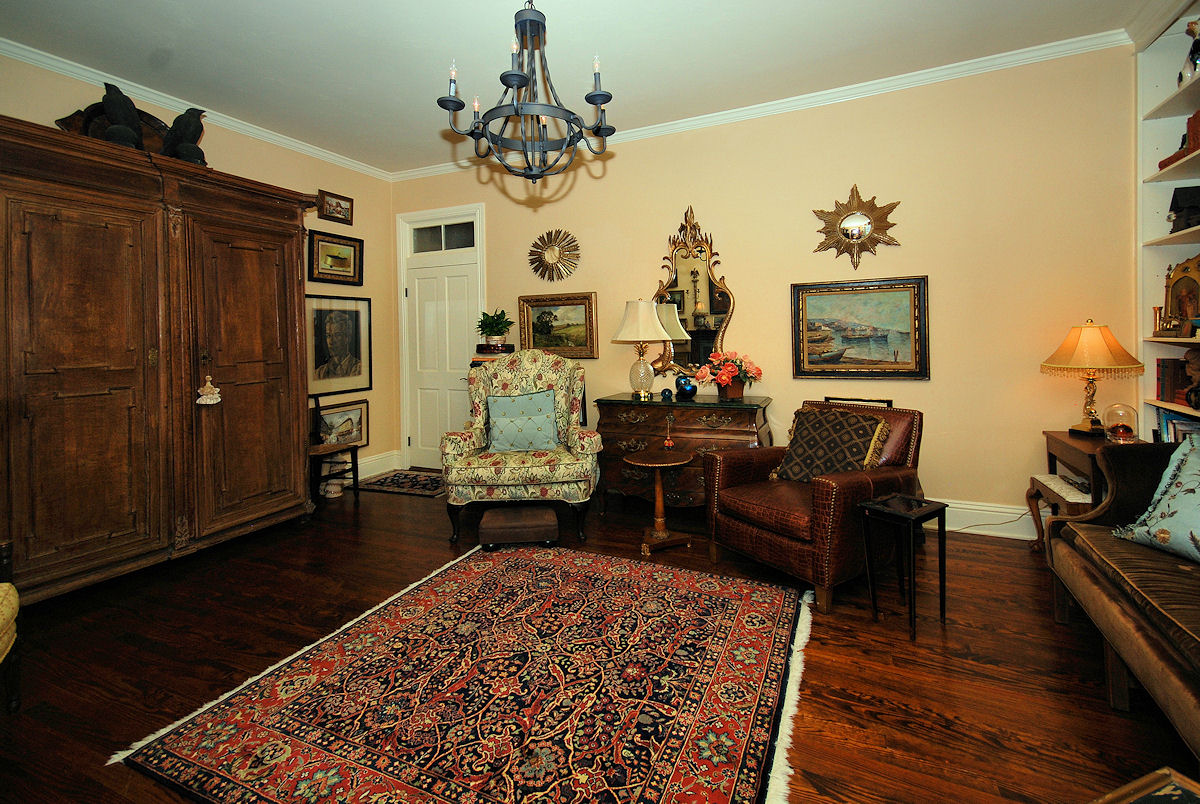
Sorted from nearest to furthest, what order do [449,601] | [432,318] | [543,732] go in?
1. [543,732]
2. [449,601]
3. [432,318]

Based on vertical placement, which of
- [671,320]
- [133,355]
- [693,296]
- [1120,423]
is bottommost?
[1120,423]

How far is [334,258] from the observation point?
4945mm

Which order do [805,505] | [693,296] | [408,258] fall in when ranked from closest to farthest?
[805,505] → [693,296] → [408,258]

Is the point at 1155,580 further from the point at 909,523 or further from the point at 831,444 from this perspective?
the point at 831,444

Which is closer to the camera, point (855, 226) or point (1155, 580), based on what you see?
point (1155, 580)

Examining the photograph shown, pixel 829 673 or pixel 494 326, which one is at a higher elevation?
pixel 494 326

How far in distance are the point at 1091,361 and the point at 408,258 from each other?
5.34 meters

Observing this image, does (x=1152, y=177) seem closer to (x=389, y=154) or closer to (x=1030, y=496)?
(x=1030, y=496)

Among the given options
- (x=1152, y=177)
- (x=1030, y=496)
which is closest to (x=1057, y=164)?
(x=1152, y=177)

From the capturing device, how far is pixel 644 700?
1976 mm


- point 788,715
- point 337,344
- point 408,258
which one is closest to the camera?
point 788,715

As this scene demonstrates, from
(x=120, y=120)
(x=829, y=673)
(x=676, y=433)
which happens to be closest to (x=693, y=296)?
(x=676, y=433)

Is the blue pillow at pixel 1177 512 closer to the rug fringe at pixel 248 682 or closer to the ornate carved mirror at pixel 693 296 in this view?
the ornate carved mirror at pixel 693 296

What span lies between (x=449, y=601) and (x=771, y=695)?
1.55 metres
